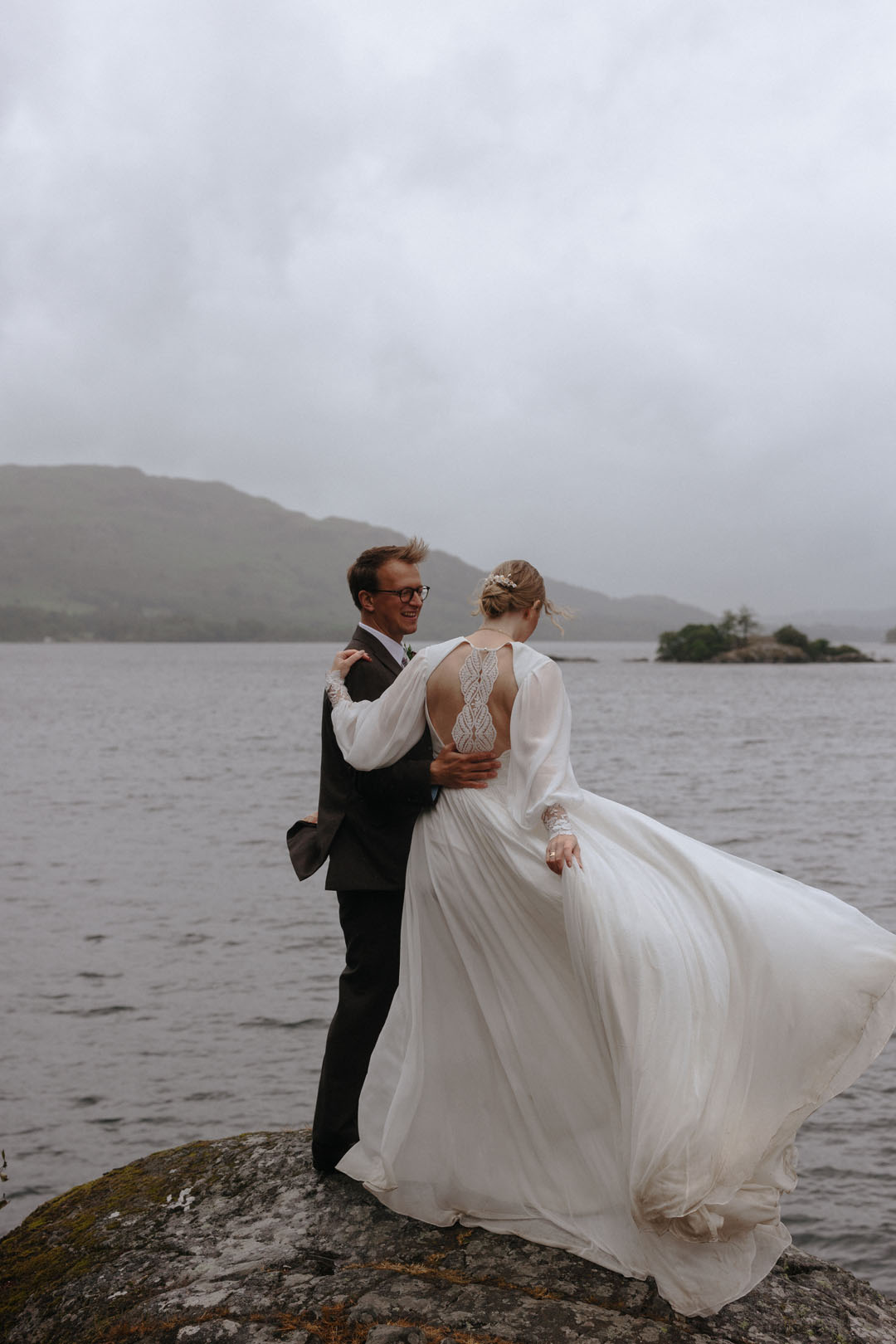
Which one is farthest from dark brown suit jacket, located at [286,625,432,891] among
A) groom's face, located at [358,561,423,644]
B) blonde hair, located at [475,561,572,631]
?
blonde hair, located at [475,561,572,631]

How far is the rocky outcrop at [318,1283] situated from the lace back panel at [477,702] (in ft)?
6.67

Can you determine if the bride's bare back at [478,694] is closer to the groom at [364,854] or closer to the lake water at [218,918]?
the groom at [364,854]

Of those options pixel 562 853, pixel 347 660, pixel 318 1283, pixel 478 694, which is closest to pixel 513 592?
pixel 478 694

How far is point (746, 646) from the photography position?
14988cm

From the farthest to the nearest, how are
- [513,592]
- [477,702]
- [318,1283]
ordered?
[513,592]
[477,702]
[318,1283]

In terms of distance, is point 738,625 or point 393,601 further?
point 738,625

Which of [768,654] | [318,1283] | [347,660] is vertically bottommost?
[318,1283]

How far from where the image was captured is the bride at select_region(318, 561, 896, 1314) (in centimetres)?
394

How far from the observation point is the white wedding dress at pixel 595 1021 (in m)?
3.93

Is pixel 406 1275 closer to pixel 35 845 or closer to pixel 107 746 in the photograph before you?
pixel 35 845

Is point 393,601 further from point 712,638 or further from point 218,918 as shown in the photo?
point 712,638

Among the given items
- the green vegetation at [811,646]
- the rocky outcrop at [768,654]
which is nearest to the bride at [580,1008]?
the rocky outcrop at [768,654]

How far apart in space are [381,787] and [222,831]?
2112 centimetres

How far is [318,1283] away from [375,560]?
3.03 meters
